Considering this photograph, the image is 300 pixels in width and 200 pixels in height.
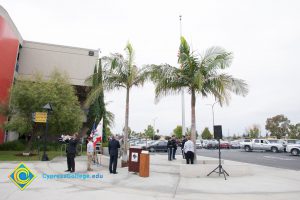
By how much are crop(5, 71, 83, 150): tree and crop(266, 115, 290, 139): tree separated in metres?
69.5

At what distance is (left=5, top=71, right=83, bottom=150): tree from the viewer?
20.2 meters

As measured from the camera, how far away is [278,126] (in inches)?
3049

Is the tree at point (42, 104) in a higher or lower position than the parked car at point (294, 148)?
higher

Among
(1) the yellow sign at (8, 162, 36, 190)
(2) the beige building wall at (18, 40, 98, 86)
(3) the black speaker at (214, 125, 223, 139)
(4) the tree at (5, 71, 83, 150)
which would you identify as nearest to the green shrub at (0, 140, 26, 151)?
(4) the tree at (5, 71, 83, 150)

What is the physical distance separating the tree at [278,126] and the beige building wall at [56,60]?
61774mm

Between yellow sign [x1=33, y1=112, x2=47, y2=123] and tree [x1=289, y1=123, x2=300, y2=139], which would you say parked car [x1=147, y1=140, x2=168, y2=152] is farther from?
tree [x1=289, y1=123, x2=300, y2=139]

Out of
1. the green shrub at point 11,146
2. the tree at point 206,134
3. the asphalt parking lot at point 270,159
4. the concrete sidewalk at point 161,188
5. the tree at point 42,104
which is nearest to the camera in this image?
the concrete sidewalk at point 161,188

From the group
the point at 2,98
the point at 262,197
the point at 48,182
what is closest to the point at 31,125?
the point at 2,98

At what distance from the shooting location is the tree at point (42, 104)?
66.4ft

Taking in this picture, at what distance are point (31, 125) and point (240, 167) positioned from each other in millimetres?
16653

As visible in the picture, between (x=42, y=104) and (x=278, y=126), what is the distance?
73.6 meters

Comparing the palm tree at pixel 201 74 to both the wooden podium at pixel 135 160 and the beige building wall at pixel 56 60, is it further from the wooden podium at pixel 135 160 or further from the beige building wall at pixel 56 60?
the beige building wall at pixel 56 60

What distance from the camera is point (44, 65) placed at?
33.6 metres

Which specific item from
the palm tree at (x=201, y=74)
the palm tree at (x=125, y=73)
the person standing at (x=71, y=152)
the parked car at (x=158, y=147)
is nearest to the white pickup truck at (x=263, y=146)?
the parked car at (x=158, y=147)
